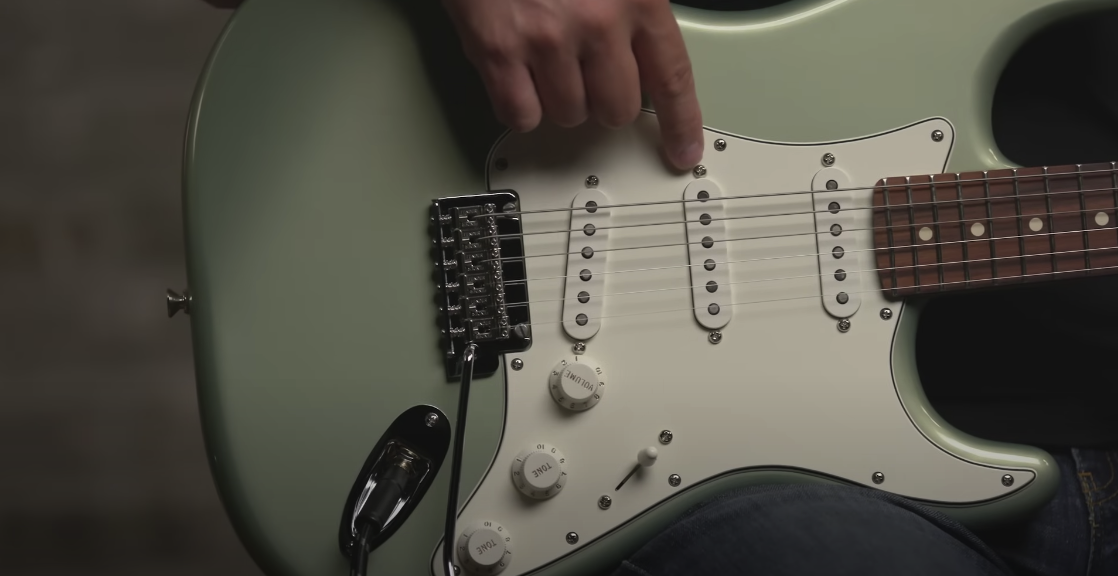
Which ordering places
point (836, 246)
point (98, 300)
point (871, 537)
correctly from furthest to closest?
point (98, 300)
point (836, 246)
point (871, 537)

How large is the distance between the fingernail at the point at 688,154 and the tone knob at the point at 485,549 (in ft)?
1.23

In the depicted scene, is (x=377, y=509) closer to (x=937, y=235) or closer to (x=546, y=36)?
(x=546, y=36)

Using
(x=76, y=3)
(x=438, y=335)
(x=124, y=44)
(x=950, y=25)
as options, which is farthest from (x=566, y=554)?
(x=76, y=3)

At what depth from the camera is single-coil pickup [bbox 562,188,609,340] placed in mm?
715

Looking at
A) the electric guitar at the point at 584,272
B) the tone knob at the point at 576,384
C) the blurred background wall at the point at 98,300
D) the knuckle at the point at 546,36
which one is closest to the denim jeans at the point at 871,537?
the electric guitar at the point at 584,272

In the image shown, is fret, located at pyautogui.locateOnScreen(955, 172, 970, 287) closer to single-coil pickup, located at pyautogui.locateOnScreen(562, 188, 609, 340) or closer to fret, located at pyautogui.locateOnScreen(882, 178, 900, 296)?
fret, located at pyautogui.locateOnScreen(882, 178, 900, 296)

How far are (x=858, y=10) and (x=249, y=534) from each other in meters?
0.74

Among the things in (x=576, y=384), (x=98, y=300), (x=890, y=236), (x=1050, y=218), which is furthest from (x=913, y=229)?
(x=98, y=300)

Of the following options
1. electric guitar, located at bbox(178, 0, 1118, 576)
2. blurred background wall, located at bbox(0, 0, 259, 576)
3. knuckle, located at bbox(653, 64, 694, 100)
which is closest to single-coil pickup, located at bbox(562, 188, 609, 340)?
electric guitar, located at bbox(178, 0, 1118, 576)

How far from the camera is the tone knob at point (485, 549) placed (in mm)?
687

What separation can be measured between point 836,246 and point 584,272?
0.25 m

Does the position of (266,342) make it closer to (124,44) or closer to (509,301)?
(509,301)

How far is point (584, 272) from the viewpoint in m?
0.72

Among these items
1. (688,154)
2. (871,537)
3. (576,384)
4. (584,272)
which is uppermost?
(688,154)
